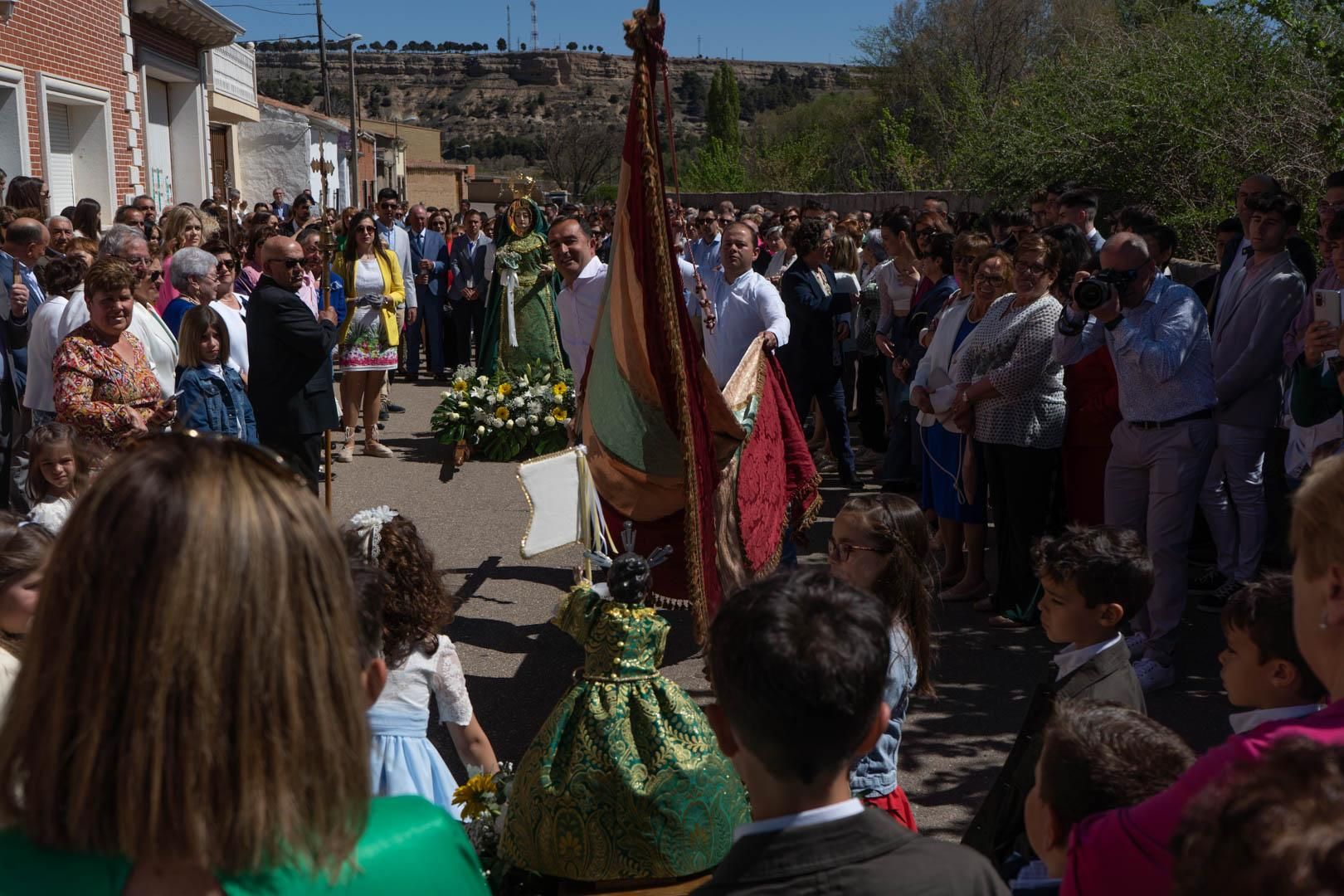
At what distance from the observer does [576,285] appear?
23.7ft

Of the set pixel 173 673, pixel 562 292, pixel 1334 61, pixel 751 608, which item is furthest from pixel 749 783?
pixel 1334 61

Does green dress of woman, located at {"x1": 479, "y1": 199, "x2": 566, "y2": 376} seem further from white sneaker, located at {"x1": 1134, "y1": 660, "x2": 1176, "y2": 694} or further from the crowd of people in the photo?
white sneaker, located at {"x1": 1134, "y1": 660, "x2": 1176, "y2": 694}

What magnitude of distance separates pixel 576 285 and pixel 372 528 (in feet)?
12.4

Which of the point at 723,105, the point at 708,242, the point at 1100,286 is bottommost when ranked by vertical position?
the point at 1100,286

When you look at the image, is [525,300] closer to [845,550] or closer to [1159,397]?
[1159,397]

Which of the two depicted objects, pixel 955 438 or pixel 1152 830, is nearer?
pixel 1152 830

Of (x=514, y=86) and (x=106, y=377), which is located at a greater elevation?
(x=514, y=86)

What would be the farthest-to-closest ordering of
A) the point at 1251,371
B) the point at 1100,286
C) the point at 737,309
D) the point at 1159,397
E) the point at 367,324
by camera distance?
the point at 367,324 → the point at 737,309 → the point at 1251,371 → the point at 1159,397 → the point at 1100,286

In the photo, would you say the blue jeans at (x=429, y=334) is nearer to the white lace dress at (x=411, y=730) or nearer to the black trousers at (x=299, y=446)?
the black trousers at (x=299, y=446)

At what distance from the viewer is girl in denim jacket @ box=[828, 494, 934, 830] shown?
3416mm

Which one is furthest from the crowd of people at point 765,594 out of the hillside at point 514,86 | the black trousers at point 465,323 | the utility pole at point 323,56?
the hillside at point 514,86

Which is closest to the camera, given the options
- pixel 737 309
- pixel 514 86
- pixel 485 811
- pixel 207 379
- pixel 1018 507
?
pixel 485 811

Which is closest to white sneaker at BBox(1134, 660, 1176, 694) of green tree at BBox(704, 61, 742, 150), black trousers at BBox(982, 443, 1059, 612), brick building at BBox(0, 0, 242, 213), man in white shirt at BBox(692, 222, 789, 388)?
black trousers at BBox(982, 443, 1059, 612)

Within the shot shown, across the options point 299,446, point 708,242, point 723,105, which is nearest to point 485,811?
point 299,446
